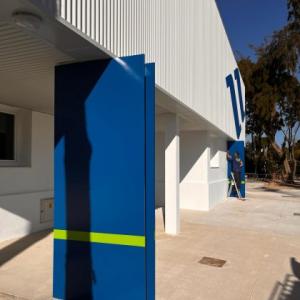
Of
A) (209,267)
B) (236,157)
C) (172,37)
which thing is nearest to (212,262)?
(209,267)

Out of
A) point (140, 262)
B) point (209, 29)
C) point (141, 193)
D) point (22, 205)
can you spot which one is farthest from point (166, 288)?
point (209, 29)

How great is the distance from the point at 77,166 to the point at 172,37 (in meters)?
3.45

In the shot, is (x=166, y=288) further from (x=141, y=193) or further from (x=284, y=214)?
(x=284, y=214)

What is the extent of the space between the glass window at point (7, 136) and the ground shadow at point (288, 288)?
5.73 meters

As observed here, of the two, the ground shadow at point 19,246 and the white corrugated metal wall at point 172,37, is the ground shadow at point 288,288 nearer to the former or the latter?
the white corrugated metal wall at point 172,37

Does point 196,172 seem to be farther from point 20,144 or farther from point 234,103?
point 20,144

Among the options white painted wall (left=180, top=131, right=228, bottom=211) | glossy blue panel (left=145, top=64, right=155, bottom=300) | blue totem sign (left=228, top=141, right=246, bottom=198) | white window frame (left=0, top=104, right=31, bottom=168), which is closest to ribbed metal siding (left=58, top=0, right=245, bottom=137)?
glossy blue panel (left=145, top=64, right=155, bottom=300)

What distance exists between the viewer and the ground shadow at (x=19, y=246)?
6090mm

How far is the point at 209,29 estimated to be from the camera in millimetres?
10242

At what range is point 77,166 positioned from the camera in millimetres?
4164

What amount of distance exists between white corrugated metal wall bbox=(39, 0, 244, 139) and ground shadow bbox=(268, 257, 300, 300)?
11.1ft

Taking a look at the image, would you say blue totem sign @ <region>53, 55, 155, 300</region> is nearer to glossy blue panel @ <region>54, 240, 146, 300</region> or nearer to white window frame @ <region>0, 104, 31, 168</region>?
glossy blue panel @ <region>54, 240, 146, 300</region>

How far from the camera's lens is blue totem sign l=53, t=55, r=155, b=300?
3879 mm

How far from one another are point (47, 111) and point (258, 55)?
2883 centimetres
